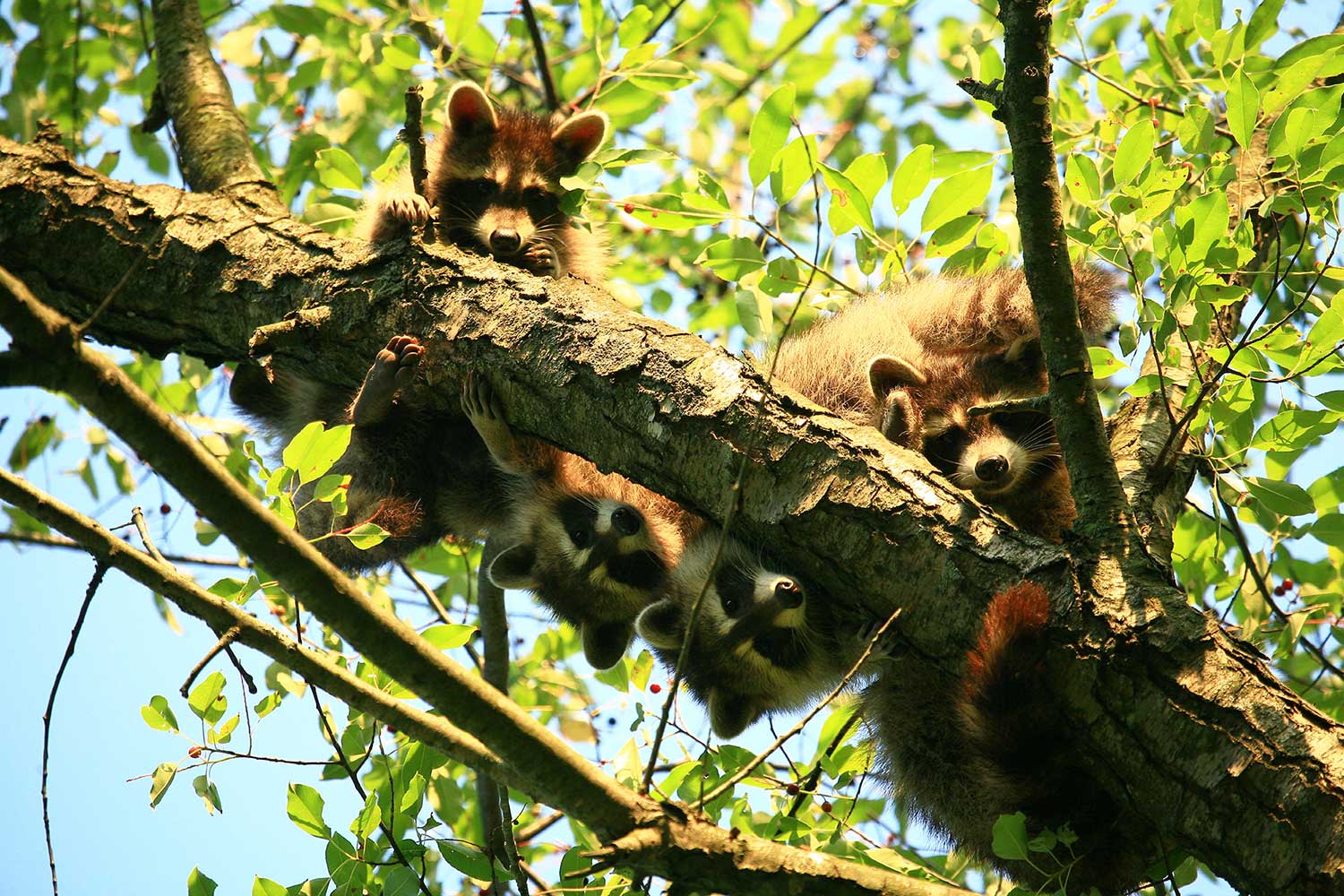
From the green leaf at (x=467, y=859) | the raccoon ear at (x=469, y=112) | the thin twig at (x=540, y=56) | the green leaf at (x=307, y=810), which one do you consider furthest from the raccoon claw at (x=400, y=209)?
the green leaf at (x=467, y=859)

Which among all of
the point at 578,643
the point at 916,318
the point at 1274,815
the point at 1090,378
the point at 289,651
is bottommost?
the point at 1274,815

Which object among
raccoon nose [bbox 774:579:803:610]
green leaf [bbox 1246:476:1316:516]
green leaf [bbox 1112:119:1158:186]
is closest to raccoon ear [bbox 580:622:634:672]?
raccoon nose [bbox 774:579:803:610]

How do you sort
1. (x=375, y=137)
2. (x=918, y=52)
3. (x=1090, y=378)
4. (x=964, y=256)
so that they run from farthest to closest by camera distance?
1. (x=918, y=52)
2. (x=375, y=137)
3. (x=964, y=256)
4. (x=1090, y=378)

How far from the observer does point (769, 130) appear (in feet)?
8.67

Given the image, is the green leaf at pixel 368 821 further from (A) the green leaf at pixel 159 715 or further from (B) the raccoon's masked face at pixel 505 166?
(B) the raccoon's masked face at pixel 505 166

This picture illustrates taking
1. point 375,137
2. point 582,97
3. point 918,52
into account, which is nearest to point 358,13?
point 375,137

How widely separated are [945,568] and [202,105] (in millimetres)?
2969

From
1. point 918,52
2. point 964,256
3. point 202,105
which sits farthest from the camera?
point 918,52

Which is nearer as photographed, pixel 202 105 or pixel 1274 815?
pixel 1274 815

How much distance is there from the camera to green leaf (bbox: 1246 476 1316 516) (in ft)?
8.05

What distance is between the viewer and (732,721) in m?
3.46

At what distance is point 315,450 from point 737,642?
5.12 feet

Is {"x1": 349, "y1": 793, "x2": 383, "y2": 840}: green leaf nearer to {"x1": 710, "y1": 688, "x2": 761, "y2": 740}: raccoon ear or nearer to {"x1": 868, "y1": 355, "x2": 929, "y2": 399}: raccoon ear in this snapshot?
{"x1": 710, "y1": 688, "x2": 761, "y2": 740}: raccoon ear

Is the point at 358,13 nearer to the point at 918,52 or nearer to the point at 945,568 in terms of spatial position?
the point at 918,52
